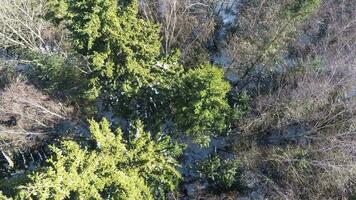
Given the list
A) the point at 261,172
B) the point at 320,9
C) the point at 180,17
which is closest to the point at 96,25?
the point at 180,17

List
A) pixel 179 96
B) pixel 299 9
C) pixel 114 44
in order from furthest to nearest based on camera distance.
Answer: pixel 299 9, pixel 179 96, pixel 114 44

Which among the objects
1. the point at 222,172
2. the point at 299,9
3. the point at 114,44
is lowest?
the point at 222,172

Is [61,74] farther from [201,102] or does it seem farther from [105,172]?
[105,172]

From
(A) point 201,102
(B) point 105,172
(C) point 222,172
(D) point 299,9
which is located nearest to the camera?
(B) point 105,172

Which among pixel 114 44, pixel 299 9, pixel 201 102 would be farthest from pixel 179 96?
pixel 299 9

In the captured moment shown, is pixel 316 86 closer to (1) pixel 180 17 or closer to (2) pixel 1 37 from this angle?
(1) pixel 180 17

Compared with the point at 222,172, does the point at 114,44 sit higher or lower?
higher
